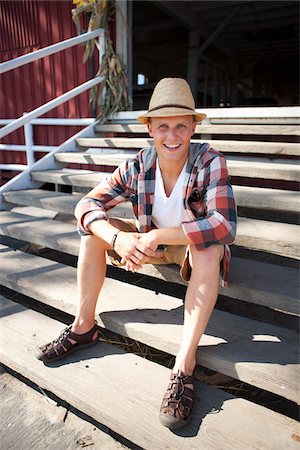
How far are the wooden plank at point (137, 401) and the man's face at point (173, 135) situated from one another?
910mm

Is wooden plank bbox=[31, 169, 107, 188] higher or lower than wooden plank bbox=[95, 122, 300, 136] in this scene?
lower

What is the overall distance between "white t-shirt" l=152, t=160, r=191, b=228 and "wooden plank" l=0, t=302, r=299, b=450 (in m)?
0.63

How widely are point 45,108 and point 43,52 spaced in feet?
1.65

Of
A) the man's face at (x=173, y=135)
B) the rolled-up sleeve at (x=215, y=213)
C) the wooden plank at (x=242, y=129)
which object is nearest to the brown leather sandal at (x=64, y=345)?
the rolled-up sleeve at (x=215, y=213)

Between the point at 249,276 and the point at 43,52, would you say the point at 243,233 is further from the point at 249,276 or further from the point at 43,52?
the point at 43,52

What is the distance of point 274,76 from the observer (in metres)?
13.9

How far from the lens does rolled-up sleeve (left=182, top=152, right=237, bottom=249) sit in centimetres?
132

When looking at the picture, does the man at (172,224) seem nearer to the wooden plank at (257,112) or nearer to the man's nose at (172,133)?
the man's nose at (172,133)

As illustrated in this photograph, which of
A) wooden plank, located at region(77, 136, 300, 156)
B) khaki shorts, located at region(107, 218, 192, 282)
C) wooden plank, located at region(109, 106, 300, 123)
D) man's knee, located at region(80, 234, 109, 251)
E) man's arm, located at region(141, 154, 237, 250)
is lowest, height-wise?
khaki shorts, located at region(107, 218, 192, 282)

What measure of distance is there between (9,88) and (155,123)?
434cm

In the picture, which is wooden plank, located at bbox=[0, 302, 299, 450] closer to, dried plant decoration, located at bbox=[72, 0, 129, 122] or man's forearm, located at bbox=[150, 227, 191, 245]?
man's forearm, located at bbox=[150, 227, 191, 245]

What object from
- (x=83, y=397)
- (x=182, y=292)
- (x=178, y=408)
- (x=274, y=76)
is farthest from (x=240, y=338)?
(x=274, y=76)

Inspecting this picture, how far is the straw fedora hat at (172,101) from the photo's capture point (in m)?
1.42

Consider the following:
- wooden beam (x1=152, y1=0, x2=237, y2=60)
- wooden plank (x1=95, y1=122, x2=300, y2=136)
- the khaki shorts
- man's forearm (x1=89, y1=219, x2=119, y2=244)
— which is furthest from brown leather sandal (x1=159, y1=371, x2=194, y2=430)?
wooden beam (x1=152, y1=0, x2=237, y2=60)
